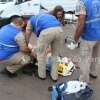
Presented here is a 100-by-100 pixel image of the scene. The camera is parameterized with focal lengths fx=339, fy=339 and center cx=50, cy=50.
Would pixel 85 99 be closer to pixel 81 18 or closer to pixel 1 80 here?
pixel 81 18

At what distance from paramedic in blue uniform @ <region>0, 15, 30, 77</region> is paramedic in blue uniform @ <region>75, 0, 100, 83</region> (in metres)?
1.36

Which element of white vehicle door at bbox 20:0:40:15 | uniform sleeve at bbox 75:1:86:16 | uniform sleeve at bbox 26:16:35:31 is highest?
uniform sleeve at bbox 75:1:86:16

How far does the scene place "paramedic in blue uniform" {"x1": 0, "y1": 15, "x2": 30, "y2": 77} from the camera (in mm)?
7219

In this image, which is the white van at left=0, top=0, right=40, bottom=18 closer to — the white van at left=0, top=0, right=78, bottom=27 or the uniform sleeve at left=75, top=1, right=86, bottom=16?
the white van at left=0, top=0, right=78, bottom=27

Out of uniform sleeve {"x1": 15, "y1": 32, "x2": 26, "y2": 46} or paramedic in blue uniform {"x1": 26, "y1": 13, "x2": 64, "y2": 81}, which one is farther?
uniform sleeve {"x1": 15, "y1": 32, "x2": 26, "y2": 46}

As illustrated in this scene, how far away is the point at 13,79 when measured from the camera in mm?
7336

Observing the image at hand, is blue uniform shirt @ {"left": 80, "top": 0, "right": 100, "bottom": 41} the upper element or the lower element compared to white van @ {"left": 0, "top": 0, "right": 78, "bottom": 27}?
upper

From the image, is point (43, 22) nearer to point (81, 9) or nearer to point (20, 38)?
point (20, 38)

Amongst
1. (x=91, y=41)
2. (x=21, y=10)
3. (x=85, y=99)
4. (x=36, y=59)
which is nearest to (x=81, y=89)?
(x=85, y=99)

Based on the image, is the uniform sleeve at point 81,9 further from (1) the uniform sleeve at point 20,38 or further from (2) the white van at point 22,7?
(2) the white van at point 22,7

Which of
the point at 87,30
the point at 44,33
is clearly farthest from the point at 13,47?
the point at 87,30

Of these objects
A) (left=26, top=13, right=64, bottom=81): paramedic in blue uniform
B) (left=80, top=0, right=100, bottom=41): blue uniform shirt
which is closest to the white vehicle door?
(left=26, top=13, right=64, bottom=81): paramedic in blue uniform

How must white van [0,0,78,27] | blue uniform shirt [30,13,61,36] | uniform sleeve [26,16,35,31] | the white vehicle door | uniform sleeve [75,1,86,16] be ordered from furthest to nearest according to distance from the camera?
the white vehicle door, white van [0,0,78,27], uniform sleeve [26,16,35,31], blue uniform shirt [30,13,61,36], uniform sleeve [75,1,86,16]

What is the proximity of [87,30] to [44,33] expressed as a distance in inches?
35.6
